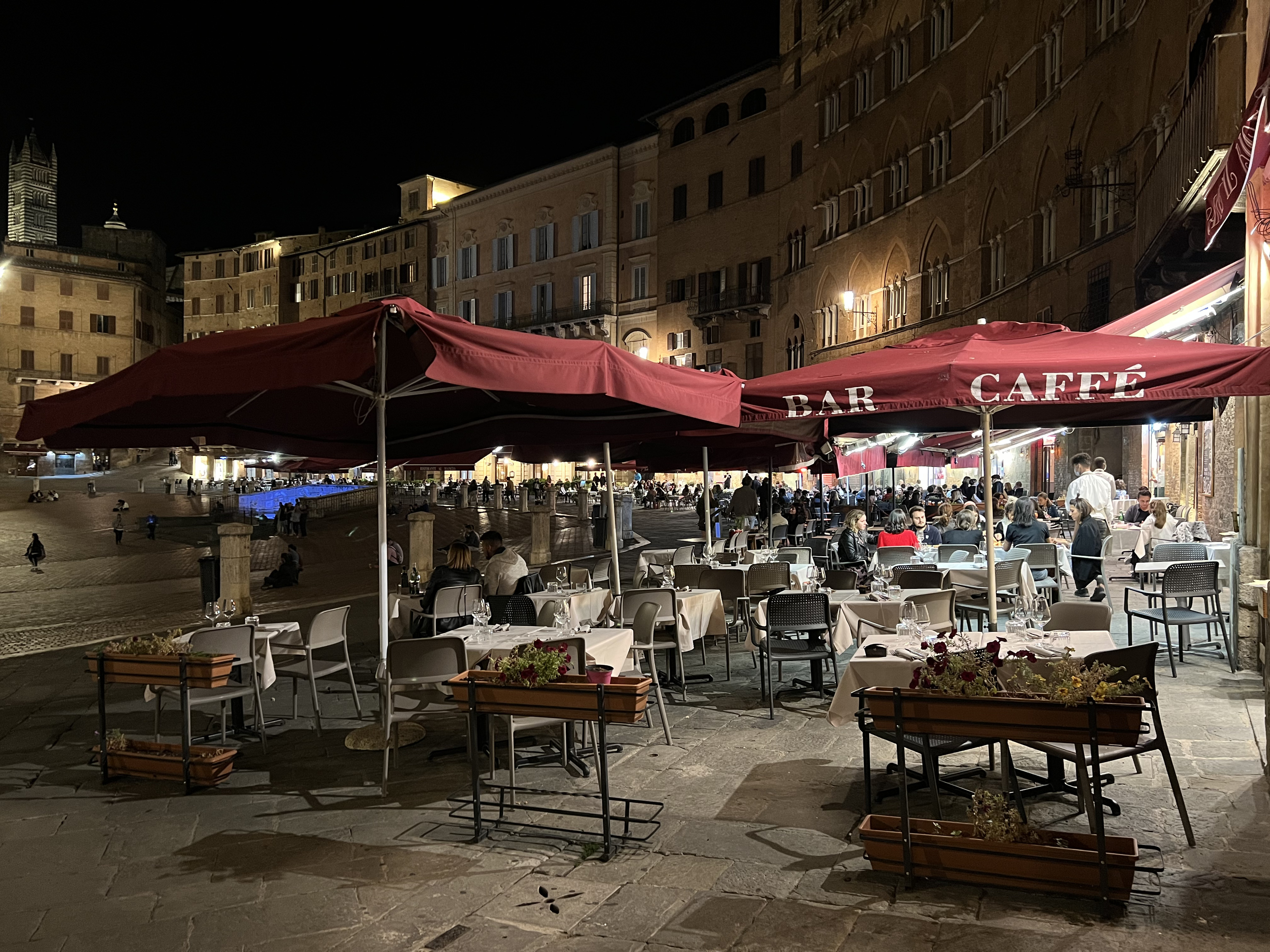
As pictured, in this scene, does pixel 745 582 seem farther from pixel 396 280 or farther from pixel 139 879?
pixel 396 280

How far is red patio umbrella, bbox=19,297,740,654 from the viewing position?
4.15 metres

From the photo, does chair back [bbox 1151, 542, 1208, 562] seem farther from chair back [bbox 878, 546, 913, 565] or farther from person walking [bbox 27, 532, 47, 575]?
person walking [bbox 27, 532, 47, 575]

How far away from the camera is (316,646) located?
6383 mm

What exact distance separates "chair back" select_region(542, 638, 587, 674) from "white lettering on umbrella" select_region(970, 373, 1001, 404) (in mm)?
2252

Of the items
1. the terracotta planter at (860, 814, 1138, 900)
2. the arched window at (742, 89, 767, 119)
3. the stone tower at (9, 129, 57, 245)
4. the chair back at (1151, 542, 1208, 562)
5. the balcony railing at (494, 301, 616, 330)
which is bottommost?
the terracotta planter at (860, 814, 1138, 900)

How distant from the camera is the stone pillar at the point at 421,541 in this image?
54.0ft

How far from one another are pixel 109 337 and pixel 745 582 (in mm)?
77299

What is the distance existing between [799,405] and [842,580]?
2.65 m

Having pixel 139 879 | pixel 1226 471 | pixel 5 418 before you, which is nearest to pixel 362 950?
pixel 139 879

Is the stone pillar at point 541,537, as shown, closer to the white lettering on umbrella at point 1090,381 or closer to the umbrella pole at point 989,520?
the umbrella pole at point 989,520

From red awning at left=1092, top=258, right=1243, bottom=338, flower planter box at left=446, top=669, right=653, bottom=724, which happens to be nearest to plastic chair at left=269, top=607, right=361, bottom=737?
flower planter box at left=446, top=669, right=653, bottom=724

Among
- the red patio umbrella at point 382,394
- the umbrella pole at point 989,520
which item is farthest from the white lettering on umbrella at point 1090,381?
the red patio umbrella at point 382,394

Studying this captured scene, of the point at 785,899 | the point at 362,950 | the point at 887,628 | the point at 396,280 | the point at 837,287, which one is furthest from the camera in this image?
the point at 396,280

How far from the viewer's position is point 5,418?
6831 centimetres
